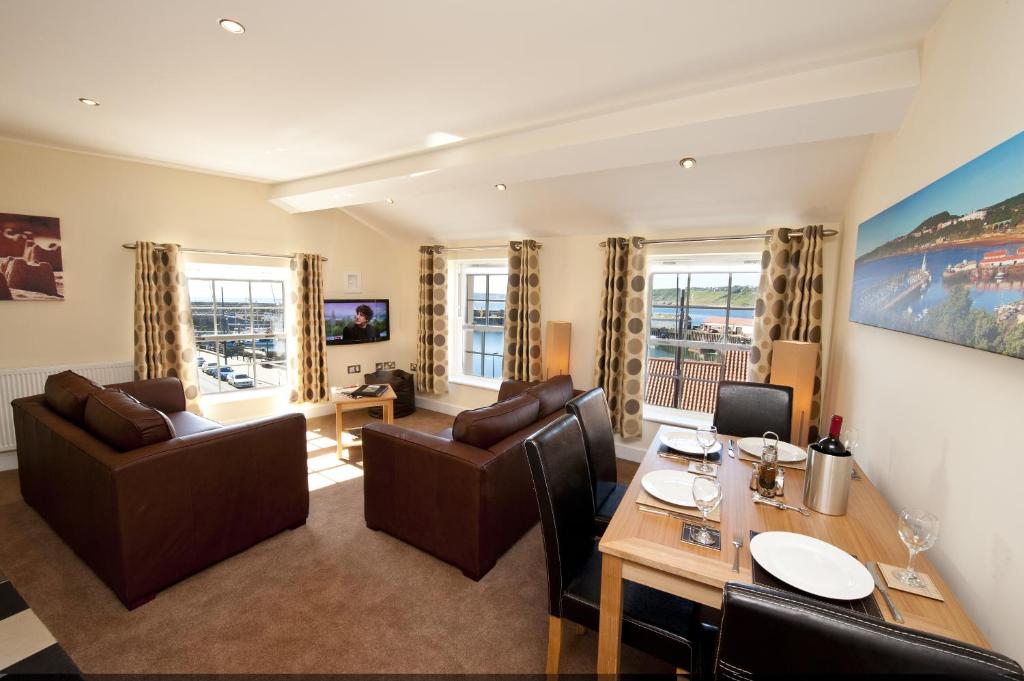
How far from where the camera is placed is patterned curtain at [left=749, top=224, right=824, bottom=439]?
3064 millimetres

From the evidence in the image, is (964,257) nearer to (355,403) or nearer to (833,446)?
(833,446)

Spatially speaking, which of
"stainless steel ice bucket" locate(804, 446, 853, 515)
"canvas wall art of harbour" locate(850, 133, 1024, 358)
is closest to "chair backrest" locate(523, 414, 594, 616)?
"stainless steel ice bucket" locate(804, 446, 853, 515)

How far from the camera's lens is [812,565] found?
3.88 feet

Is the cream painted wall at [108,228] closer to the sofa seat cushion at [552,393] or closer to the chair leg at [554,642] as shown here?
the sofa seat cushion at [552,393]

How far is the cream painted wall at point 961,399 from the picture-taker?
106 cm

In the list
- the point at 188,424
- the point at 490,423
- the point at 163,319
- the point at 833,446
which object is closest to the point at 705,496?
the point at 833,446

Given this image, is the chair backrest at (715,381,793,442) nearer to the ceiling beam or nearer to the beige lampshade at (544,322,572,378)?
the ceiling beam

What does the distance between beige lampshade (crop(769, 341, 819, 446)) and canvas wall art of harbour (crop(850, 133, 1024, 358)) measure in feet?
3.52

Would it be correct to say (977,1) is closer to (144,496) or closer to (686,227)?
(686,227)

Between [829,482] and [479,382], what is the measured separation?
4027 mm

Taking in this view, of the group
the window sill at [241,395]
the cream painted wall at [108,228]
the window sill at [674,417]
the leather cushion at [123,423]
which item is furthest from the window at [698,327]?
the window sill at [241,395]

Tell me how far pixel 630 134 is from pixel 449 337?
349 cm

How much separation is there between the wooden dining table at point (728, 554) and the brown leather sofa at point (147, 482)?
2.01 m

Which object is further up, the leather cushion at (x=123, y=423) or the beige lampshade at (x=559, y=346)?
the beige lampshade at (x=559, y=346)
